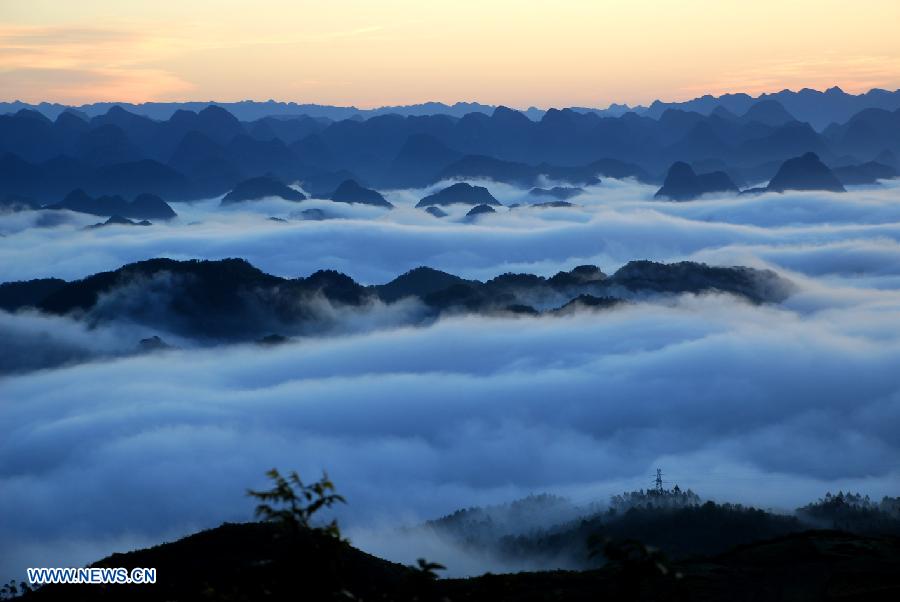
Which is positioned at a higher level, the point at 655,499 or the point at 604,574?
the point at 655,499

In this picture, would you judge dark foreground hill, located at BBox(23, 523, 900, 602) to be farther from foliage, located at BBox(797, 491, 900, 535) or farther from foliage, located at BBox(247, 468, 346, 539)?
foliage, located at BBox(247, 468, 346, 539)

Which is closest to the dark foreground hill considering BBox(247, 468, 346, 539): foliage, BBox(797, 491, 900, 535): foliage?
BBox(797, 491, 900, 535): foliage

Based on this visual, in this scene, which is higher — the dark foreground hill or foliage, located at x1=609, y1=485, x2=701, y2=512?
foliage, located at x1=609, y1=485, x2=701, y2=512

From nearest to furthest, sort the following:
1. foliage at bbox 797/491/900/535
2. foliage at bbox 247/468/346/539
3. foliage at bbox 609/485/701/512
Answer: foliage at bbox 247/468/346/539, foliage at bbox 797/491/900/535, foliage at bbox 609/485/701/512

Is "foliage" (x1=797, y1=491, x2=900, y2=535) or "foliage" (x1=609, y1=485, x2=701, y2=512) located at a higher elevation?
"foliage" (x1=609, y1=485, x2=701, y2=512)

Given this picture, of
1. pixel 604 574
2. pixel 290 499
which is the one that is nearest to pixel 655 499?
pixel 604 574

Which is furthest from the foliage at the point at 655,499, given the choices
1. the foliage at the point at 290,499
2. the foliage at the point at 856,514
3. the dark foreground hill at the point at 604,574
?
the foliage at the point at 290,499

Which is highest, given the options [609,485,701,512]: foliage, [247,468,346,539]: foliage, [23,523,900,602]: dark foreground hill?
[247,468,346,539]: foliage

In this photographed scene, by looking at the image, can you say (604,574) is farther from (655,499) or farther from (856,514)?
(856,514)

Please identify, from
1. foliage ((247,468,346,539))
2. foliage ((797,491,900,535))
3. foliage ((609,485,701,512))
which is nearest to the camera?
foliage ((247,468,346,539))

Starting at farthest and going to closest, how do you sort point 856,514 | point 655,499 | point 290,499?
point 655,499 < point 856,514 < point 290,499

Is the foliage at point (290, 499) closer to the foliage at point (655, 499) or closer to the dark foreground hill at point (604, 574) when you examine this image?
the dark foreground hill at point (604, 574)

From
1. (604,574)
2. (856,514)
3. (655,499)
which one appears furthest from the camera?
(655,499)

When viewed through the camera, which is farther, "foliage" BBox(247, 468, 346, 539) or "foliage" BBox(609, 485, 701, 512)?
"foliage" BBox(609, 485, 701, 512)
